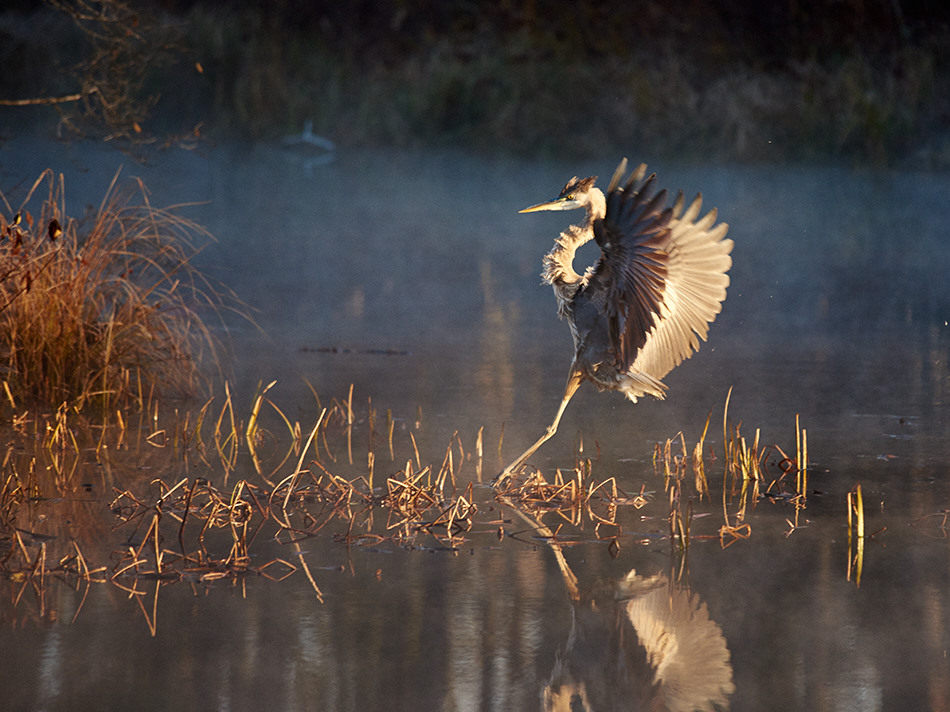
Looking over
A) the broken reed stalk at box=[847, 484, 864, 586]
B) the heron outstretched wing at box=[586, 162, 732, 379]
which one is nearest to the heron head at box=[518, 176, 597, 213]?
the heron outstretched wing at box=[586, 162, 732, 379]

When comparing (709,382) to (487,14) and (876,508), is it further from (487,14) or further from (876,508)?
(487,14)

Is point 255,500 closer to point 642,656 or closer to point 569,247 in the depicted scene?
point 569,247

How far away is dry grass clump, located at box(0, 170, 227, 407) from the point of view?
18.8ft

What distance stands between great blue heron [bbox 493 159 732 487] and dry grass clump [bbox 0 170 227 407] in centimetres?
174

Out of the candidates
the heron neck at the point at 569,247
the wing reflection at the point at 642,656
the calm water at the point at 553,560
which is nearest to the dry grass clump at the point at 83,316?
the calm water at the point at 553,560

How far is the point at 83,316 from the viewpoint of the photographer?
19.6 feet

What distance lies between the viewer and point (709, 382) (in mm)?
7008

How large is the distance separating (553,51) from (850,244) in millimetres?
13901

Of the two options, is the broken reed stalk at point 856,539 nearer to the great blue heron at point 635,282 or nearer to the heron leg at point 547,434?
the great blue heron at point 635,282

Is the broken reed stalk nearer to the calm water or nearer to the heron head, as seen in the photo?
the calm water

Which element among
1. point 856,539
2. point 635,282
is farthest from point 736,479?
point 635,282

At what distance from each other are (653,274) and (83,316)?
2754 millimetres

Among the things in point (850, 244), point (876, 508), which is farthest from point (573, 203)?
point (850, 244)

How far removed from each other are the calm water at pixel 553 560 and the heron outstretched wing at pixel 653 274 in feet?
1.68
